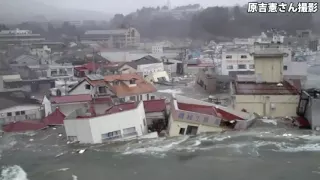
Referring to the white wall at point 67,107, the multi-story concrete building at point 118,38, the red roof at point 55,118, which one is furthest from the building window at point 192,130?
the multi-story concrete building at point 118,38

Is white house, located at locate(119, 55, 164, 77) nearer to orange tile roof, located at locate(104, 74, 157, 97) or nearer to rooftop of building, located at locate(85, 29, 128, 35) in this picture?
orange tile roof, located at locate(104, 74, 157, 97)

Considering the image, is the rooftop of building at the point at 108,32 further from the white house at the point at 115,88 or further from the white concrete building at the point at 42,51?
the white house at the point at 115,88

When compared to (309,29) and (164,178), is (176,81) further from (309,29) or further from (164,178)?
(309,29)

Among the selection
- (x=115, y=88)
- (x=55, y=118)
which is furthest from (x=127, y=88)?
(x=55, y=118)

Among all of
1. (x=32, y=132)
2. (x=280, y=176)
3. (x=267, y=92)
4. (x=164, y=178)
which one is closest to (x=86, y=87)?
(x=32, y=132)

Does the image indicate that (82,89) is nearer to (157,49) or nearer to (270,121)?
(270,121)
